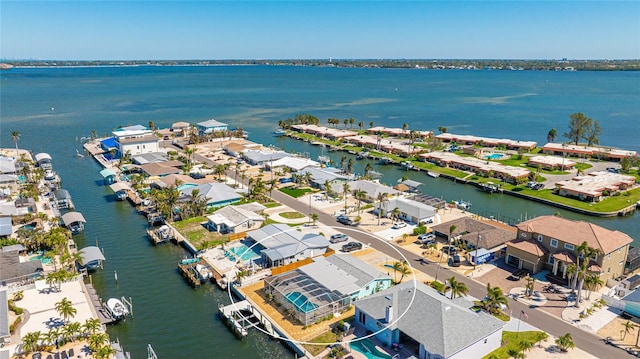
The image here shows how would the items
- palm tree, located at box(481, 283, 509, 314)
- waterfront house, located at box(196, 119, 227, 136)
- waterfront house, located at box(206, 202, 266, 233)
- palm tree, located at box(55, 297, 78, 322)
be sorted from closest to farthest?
palm tree, located at box(55, 297, 78, 322) → palm tree, located at box(481, 283, 509, 314) → waterfront house, located at box(206, 202, 266, 233) → waterfront house, located at box(196, 119, 227, 136)

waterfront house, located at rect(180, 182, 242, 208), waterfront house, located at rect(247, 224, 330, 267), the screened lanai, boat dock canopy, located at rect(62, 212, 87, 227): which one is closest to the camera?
the screened lanai

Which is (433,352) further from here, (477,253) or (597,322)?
(477,253)

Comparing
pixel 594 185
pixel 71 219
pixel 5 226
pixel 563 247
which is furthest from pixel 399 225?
pixel 5 226

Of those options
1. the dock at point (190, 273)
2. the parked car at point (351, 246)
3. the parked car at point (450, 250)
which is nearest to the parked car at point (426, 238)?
the parked car at point (450, 250)

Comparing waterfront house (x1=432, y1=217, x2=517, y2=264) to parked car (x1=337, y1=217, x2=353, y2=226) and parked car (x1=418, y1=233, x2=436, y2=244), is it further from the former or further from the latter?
parked car (x1=337, y1=217, x2=353, y2=226)

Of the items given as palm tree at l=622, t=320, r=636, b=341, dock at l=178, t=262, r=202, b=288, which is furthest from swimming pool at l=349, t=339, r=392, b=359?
palm tree at l=622, t=320, r=636, b=341

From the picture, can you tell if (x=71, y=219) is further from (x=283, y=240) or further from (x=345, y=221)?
(x=345, y=221)
